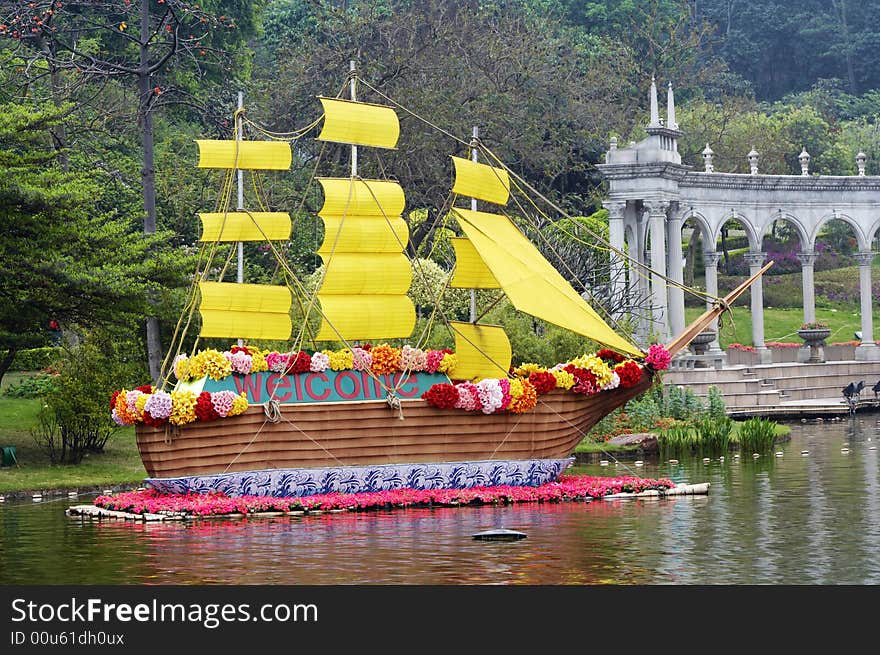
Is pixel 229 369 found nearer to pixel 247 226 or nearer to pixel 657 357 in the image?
pixel 247 226

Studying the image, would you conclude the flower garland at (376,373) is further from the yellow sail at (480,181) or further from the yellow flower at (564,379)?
the yellow sail at (480,181)

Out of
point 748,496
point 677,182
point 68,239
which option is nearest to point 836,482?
point 748,496

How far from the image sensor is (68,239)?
1221 inches

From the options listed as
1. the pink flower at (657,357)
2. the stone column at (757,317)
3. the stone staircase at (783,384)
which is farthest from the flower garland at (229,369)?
the stone column at (757,317)

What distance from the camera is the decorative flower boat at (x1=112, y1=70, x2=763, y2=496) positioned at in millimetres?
25219

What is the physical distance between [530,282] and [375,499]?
15.2 feet

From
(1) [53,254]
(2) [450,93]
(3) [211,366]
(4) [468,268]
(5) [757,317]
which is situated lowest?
(3) [211,366]

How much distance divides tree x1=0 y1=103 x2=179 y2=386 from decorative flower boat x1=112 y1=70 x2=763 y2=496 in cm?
414

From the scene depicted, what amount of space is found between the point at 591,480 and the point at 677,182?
2135 centimetres

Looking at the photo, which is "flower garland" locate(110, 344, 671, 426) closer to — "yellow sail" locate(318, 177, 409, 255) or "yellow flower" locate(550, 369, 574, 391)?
"yellow flower" locate(550, 369, 574, 391)

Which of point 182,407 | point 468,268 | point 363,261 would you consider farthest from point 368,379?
point 468,268

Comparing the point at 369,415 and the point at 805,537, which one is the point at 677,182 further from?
the point at 805,537

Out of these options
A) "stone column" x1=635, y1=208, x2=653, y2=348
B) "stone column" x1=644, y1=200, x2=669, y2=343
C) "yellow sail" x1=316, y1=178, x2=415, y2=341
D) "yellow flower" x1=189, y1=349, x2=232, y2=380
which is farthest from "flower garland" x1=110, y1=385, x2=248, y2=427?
"stone column" x1=644, y1=200, x2=669, y2=343

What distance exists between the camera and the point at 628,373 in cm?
2716
